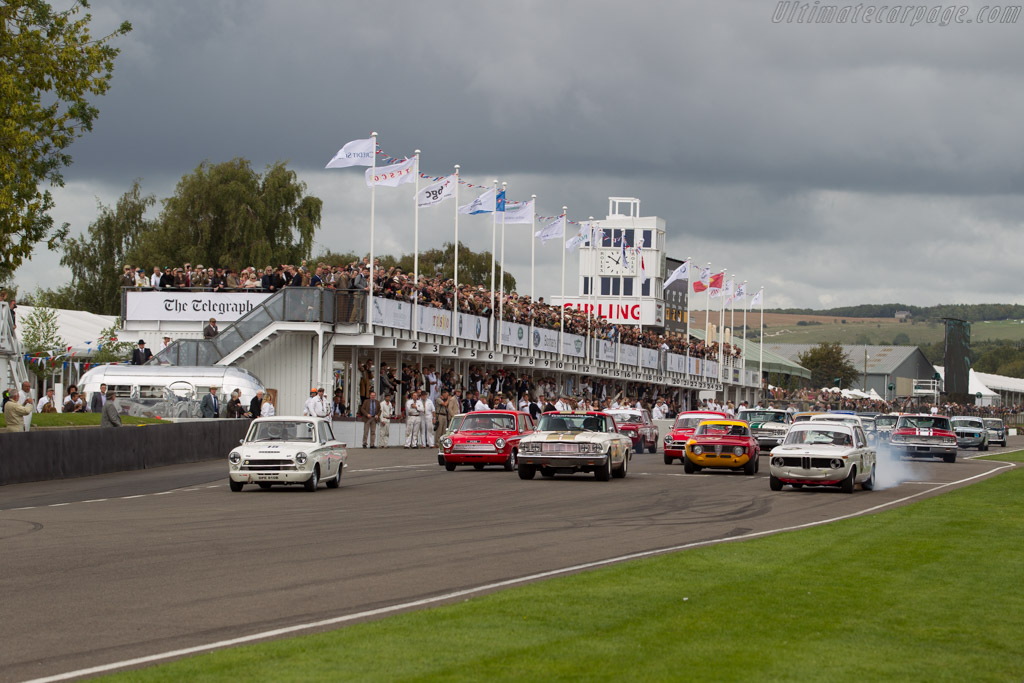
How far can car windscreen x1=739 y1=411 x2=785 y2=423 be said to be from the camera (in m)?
45.0

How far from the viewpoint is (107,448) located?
95.4 ft

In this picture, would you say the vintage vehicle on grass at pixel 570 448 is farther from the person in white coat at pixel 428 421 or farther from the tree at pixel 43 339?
the tree at pixel 43 339

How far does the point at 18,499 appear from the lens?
71.9 feet

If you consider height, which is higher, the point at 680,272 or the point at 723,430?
the point at 680,272

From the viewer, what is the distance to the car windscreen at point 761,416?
45.0 meters

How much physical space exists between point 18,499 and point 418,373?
87.2ft

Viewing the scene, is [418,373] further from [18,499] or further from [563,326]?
[18,499]

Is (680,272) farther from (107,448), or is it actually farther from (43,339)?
(107,448)

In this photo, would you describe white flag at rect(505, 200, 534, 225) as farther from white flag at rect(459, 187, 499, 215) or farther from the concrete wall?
the concrete wall

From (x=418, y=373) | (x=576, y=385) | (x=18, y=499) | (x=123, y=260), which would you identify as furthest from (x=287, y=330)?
(x=123, y=260)

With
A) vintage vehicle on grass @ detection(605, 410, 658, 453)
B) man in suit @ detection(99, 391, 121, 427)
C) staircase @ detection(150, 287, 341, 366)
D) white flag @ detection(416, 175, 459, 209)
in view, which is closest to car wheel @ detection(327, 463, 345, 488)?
man in suit @ detection(99, 391, 121, 427)

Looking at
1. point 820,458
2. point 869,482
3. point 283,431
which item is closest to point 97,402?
point 283,431

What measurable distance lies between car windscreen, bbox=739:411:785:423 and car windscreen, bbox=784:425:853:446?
18151 millimetres

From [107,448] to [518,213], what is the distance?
25185 mm
